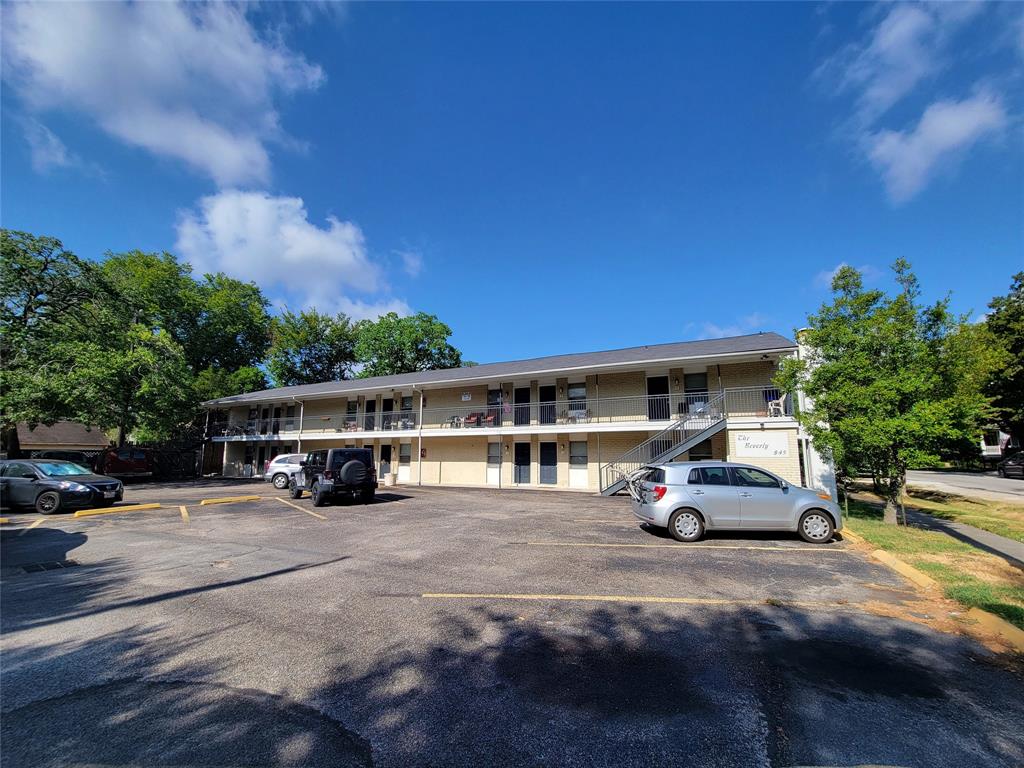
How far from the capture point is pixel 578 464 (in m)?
21.2

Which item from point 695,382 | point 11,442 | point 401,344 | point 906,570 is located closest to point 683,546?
point 906,570

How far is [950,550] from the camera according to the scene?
25.3 feet

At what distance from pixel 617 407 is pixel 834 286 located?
9.56 metres

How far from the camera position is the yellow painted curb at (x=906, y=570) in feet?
19.5

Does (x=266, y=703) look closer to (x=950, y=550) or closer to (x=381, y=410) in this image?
(x=950, y=550)

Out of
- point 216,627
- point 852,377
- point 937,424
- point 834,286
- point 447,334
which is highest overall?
point 447,334

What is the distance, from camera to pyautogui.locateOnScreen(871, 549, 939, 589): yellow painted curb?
5.93 meters

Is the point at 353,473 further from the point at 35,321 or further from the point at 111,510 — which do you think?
the point at 35,321

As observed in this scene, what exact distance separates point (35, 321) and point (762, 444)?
36.1 meters

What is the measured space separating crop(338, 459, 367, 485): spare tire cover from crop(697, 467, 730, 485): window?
35.0ft

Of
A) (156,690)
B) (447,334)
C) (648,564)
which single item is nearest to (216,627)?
(156,690)

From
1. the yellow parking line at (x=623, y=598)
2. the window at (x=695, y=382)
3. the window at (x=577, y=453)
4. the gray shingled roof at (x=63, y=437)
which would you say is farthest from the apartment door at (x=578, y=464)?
the gray shingled roof at (x=63, y=437)

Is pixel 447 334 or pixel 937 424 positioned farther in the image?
pixel 447 334

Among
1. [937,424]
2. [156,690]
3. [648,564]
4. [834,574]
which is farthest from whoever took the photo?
[937,424]
